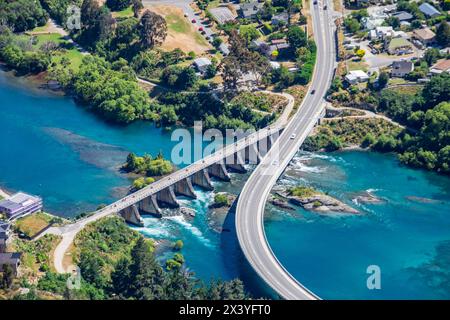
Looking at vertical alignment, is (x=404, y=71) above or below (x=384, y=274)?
above

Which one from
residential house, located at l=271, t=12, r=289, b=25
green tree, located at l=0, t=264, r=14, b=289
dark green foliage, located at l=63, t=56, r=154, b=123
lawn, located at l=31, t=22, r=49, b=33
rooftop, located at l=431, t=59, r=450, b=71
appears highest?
residential house, located at l=271, t=12, r=289, b=25

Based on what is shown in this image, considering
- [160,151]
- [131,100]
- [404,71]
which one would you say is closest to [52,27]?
[131,100]

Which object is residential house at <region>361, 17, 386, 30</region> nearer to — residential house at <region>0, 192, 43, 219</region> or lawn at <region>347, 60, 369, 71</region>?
lawn at <region>347, 60, 369, 71</region>

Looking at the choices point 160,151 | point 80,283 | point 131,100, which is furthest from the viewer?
point 131,100

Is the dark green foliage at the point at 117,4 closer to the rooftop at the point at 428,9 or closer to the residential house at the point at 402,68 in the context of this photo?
the rooftop at the point at 428,9

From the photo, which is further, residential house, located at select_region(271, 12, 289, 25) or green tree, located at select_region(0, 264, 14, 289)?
residential house, located at select_region(271, 12, 289, 25)

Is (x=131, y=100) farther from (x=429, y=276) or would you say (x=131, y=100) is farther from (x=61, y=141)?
(x=429, y=276)

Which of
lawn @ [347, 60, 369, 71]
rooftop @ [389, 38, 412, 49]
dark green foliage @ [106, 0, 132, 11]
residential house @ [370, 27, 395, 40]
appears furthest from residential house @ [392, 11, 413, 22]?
A: dark green foliage @ [106, 0, 132, 11]

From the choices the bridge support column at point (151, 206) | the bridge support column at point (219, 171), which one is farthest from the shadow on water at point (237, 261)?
the bridge support column at point (151, 206)
